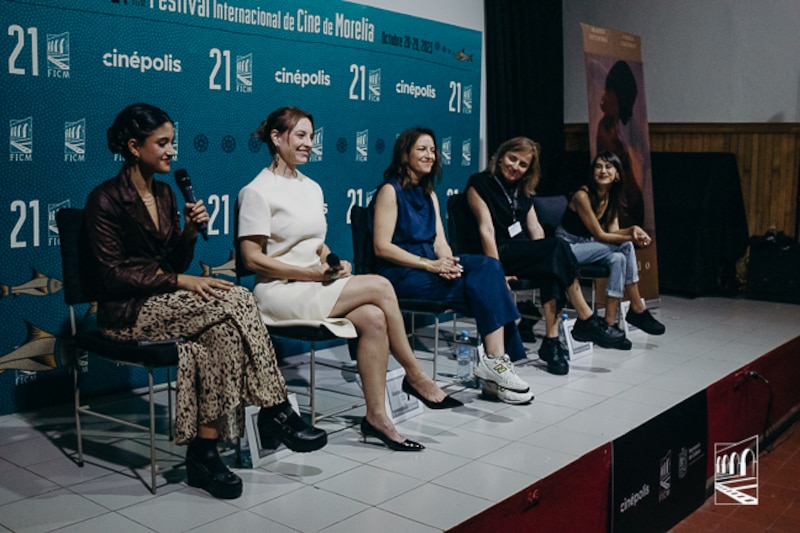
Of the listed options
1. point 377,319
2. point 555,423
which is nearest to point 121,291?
point 377,319

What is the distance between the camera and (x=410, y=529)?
7.41 feet

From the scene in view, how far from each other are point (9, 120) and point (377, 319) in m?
1.52

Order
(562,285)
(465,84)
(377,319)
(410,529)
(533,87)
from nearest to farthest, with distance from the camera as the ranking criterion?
(410,529) < (377,319) < (562,285) < (465,84) < (533,87)

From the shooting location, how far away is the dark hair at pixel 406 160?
339 cm

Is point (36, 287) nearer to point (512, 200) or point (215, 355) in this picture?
point (215, 355)

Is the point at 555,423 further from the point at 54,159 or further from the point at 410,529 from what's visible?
the point at 54,159

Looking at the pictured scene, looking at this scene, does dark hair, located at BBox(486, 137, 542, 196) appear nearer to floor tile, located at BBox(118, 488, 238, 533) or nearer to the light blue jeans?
the light blue jeans
